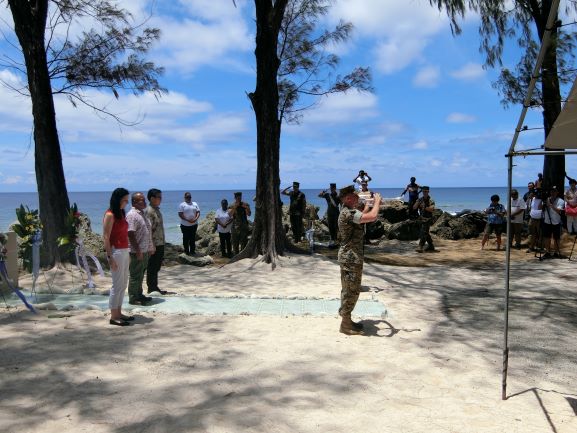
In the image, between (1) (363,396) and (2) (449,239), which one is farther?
(2) (449,239)

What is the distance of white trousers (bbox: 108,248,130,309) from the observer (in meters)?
5.52

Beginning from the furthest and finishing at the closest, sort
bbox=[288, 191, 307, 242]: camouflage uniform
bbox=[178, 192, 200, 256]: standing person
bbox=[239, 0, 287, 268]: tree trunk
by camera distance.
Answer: bbox=[288, 191, 307, 242]: camouflage uniform, bbox=[178, 192, 200, 256]: standing person, bbox=[239, 0, 287, 268]: tree trunk

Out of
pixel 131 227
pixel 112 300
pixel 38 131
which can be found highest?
pixel 38 131

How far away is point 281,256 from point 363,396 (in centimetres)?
670

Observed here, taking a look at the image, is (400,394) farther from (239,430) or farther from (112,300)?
(112,300)

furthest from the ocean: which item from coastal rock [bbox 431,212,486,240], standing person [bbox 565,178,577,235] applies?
standing person [bbox 565,178,577,235]

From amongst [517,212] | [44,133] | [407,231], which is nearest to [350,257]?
[44,133]

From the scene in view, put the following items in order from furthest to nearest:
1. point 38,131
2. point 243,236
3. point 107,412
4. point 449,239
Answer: point 449,239 → point 243,236 → point 38,131 → point 107,412

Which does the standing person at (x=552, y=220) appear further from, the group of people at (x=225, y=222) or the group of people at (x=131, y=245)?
the group of people at (x=131, y=245)

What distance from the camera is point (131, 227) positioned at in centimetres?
611

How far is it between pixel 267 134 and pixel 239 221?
2.62 meters

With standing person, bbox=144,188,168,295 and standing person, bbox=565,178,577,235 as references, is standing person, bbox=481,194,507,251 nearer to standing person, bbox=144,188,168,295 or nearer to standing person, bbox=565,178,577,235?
standing person, bbox=565,178,577,235

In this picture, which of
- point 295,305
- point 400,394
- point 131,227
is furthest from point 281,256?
point 400,394

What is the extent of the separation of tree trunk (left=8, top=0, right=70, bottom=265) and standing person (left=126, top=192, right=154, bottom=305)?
335 centimetres
